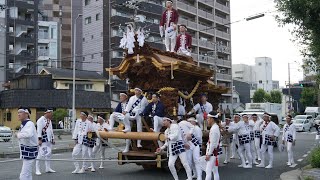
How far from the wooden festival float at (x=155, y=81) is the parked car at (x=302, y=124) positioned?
107ft

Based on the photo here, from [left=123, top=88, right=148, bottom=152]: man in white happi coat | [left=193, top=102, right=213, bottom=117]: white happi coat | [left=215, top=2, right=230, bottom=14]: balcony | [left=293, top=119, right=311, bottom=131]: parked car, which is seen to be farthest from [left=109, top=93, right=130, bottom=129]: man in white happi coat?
[left=215, top=2, right=230, bottom=14]: balcony

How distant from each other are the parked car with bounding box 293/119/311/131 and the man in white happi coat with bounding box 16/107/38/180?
3847cm

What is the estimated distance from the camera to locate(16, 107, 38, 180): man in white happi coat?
1002cm

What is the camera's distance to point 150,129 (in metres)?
13.3

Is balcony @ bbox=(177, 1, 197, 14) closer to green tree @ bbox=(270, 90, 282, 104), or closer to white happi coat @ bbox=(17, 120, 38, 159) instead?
green tree @ bbox=(270, 90, 282, 104)

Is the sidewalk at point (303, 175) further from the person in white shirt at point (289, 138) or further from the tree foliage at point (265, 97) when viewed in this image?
the tree foliage at point (265, 97)

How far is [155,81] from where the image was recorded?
45.7 feet

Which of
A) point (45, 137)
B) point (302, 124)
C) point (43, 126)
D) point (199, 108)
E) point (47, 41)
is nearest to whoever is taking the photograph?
point (43, 126)

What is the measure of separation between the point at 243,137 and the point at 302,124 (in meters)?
31.5

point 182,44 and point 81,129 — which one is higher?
point 182,44

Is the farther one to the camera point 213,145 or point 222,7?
point 222,7

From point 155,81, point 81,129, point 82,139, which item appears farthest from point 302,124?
point 82,139

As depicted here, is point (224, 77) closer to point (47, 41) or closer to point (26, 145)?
point (47, 41)

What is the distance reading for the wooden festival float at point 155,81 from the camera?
13.1 metres
